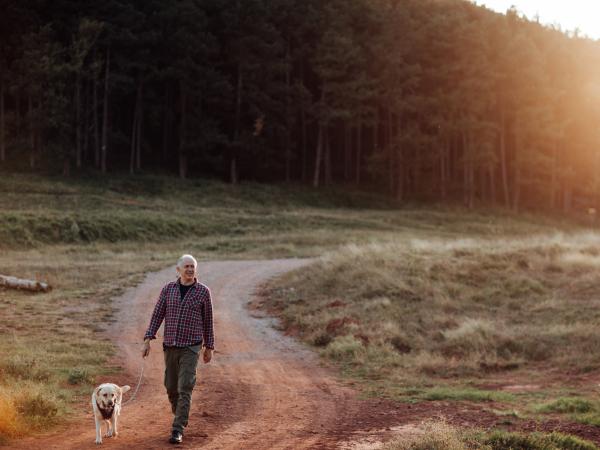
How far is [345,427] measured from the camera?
34.2 ft

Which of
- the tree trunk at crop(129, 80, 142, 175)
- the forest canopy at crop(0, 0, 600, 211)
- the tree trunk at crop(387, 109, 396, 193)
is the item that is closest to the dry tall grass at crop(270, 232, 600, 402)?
the tree trunk at crop(129, 80, 142, 175)

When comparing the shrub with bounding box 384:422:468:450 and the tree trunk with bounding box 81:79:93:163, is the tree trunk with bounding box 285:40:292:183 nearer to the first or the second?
the tree trunk with bounding box 81:79:93:163

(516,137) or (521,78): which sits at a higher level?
(521,78)

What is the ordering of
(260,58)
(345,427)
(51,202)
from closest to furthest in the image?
(345,427) → (51,202) → (260,58)

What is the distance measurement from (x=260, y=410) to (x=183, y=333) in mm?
2936

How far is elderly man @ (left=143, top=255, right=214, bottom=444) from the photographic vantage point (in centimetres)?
893

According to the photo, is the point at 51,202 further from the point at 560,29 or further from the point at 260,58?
the point at 560,29

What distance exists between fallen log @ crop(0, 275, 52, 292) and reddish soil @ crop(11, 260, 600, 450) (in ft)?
19.8

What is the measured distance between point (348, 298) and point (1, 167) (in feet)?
118

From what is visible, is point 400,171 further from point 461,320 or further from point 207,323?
point 207,323

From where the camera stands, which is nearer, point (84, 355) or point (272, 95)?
point (84, 355)

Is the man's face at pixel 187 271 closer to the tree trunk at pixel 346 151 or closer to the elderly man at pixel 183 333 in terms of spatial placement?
the elderly man at pixel 183 333

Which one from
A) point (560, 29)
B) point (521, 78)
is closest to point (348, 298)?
point (521, 78)

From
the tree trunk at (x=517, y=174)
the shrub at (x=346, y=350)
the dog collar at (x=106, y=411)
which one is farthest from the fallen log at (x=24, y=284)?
the tree trunk at (x=517, y=174)
